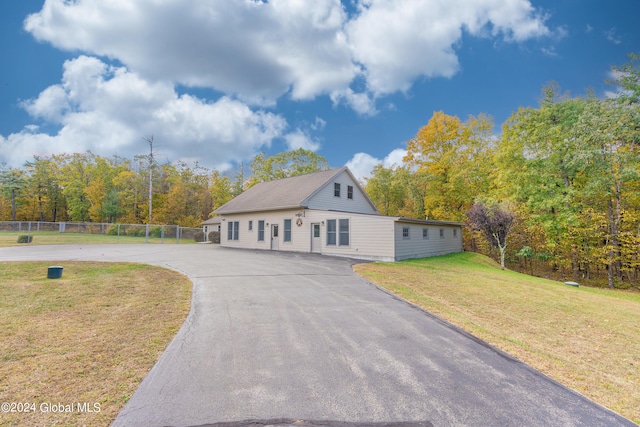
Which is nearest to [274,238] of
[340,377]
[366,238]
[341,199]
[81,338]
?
[341,199]

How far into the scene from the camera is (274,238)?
18.7 m

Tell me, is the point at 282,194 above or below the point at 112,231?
above

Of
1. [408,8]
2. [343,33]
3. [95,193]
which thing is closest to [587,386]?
[408,8]

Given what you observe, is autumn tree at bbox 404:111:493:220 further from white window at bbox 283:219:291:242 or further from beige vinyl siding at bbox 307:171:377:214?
white window at bbox 283:219:291:242

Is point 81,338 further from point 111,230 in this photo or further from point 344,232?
point 111,230

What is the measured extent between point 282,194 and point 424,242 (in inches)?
392

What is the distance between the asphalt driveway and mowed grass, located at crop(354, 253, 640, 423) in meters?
0.36

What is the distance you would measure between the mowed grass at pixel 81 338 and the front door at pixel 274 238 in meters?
10.4

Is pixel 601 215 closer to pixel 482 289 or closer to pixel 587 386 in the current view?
pixel 482 289

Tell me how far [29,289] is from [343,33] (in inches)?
664

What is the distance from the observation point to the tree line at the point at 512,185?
589 inches

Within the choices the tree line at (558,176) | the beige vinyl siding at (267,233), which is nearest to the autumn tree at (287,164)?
the beige vinyl siding at (267,233)

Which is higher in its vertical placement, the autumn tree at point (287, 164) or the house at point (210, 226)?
the autumn tree at point (287, 164)

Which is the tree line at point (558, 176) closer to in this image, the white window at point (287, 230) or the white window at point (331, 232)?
the white window at point (331, 232)
